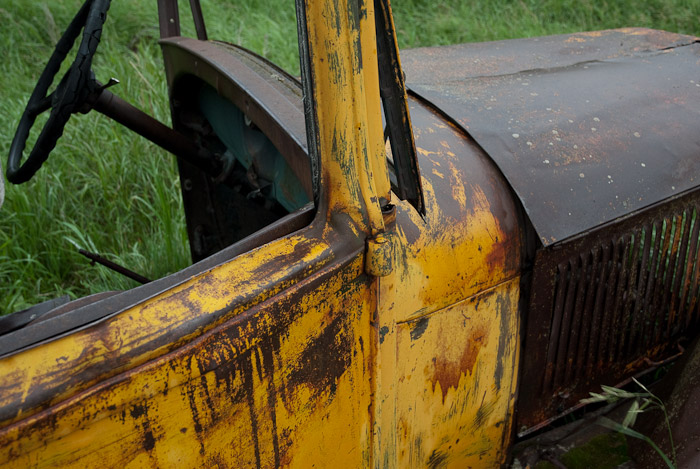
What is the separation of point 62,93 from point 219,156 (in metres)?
0.50

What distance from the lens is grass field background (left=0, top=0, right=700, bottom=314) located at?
296cm

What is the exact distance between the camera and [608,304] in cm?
155

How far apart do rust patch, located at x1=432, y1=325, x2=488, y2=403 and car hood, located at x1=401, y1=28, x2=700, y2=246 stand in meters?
0.23

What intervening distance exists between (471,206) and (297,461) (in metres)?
0.57

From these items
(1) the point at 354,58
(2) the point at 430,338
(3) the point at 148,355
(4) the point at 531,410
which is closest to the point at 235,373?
(3) the point at 148,355

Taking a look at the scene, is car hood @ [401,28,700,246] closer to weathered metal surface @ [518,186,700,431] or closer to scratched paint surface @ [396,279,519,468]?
Result: weathered metal surface @ [518,186,700,431]

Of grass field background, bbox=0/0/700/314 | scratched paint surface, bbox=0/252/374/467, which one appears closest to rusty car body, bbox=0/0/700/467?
scratched paint surface, bbox=0/252/374/467

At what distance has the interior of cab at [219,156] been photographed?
3.44ft

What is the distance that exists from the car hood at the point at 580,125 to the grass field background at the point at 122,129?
1718mm

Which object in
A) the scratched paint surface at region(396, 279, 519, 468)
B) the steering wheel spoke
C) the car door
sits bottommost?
the scratched paint surface at region(396, 279, 519, 468)

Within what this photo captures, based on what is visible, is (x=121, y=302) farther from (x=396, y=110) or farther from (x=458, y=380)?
(x=458, y=380)

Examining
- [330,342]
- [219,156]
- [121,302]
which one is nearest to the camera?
[121,302]

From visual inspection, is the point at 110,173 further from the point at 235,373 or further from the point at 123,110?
→ the point at 235,373

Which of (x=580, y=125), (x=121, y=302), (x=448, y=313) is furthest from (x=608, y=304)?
(x=121, y=302)
